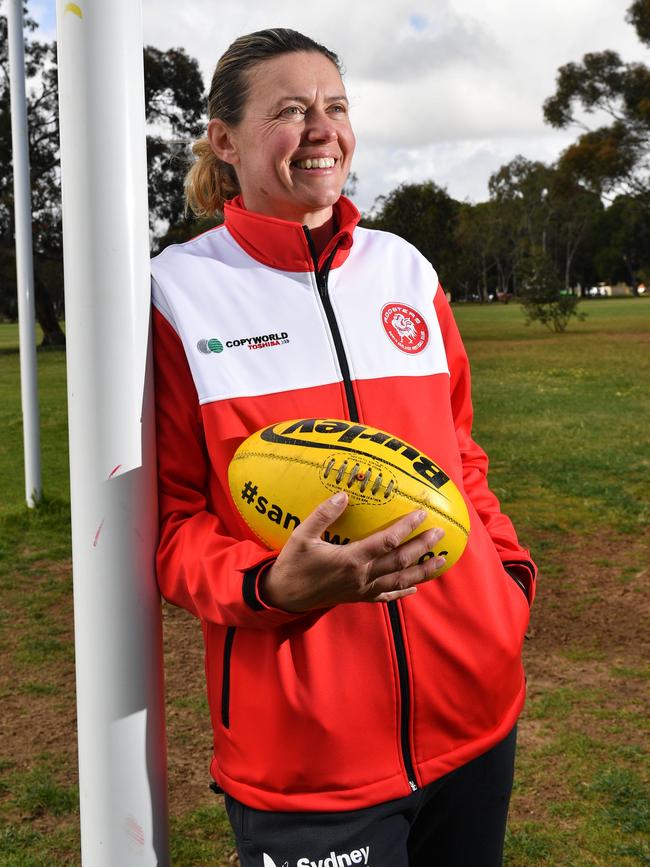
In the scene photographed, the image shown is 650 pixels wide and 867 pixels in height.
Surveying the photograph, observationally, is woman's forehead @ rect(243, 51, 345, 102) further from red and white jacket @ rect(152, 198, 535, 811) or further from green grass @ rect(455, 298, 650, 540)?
green grass @ rect(455, 298, 650, 540)

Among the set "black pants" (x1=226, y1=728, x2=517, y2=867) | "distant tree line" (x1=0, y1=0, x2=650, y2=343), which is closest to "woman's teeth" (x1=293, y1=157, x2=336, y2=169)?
"black pants" (x1=226, y1=728, x2=517, y2=867)

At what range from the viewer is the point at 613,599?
18.8 feet

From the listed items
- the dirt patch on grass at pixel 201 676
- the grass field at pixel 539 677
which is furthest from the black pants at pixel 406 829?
the dirt patch on grass at pixel 201 676

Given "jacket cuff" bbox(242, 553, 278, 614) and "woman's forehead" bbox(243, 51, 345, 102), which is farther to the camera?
"woman's forehead" bbox(243, 51, 345, 102)

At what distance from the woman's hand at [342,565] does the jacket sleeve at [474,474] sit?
57 cm

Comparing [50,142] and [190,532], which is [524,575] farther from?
[50,142]

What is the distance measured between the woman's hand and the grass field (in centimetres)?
225

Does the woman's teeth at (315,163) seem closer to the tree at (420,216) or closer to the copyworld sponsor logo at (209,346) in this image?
the copyworld sponsor logo at (209,346)

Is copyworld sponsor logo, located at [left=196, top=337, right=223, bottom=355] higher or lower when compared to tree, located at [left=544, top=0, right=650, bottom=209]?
lower

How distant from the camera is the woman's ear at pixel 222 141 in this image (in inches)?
75.1

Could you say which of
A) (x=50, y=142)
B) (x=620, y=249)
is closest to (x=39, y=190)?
(x=50, y=142)

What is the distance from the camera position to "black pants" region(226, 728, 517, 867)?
1645 millimetres

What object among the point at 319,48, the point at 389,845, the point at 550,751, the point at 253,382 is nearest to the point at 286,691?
the point at 389,845

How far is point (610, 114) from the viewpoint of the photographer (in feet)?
119
